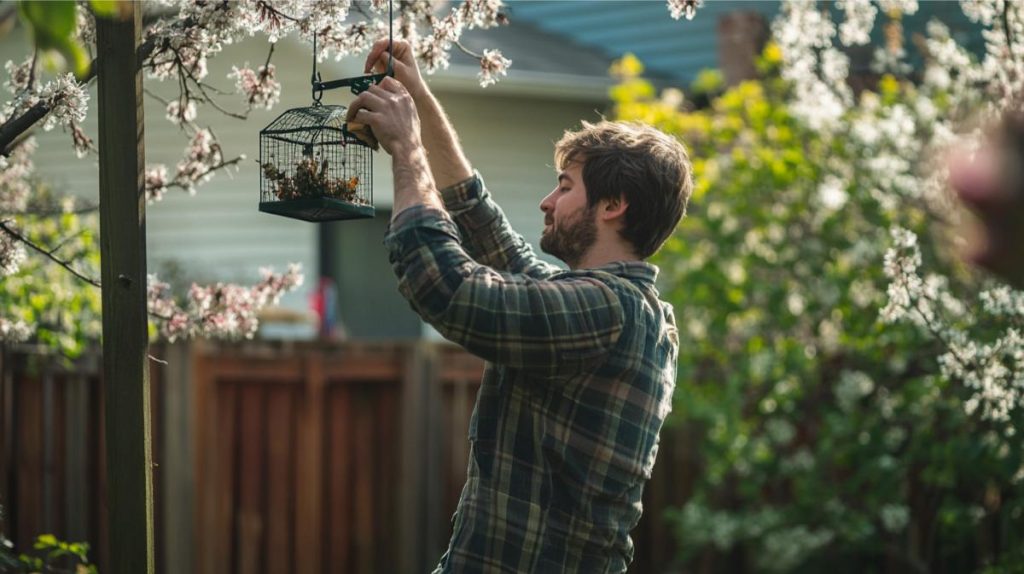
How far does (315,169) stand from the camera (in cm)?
299

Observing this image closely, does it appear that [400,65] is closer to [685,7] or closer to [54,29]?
[685,7]

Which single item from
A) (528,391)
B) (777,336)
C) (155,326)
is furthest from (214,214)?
(528,391)

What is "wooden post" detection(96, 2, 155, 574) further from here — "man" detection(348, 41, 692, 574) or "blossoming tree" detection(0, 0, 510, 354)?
"man" detection(348, 41, 692, 574)

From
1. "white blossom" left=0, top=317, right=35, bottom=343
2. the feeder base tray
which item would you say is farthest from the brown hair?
"white blossom" left=0, top=317, right=35, bottom=343

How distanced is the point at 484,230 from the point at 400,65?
0.43 m

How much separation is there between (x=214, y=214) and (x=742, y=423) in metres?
4.69

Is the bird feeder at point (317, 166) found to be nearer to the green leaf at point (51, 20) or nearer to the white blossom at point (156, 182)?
the white blossom at point (156, 182)

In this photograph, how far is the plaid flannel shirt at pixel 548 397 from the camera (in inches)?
94.4

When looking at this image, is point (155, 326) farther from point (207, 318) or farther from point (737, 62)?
point (737, 62)

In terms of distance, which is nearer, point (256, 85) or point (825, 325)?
point (256, 85)

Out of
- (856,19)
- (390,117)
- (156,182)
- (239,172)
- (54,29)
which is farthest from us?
(239,172)

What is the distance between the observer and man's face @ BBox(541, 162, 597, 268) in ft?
8.91

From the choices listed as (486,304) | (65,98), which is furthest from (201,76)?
(486,304)

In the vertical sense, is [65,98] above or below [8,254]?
above
